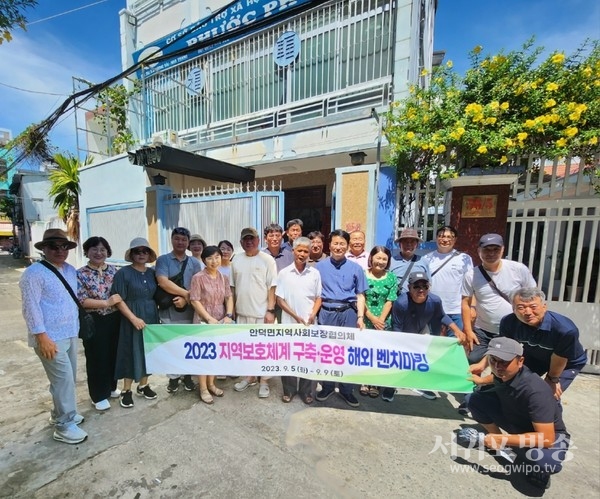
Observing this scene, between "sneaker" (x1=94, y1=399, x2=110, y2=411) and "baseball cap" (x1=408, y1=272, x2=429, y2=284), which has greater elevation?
"baseball cap" (x1=408, y1=272, x2=429, y2=284)

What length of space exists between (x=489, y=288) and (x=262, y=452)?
243 cm

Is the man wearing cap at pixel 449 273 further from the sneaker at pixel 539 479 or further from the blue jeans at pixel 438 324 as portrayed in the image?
the sneaker at pixel 539 479

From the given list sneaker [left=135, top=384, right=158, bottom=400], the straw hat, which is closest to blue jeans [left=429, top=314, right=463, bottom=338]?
sneaker [left=135, top=384, right=158, bottom=400]

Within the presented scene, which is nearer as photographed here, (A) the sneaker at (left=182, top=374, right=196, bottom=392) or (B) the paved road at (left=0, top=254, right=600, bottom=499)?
(B) the paved road at (left=0, top=254, right=600, bottom=499)

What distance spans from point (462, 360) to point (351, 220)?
9.24 ft

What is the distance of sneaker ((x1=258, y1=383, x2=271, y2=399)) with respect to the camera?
3025 millimetres

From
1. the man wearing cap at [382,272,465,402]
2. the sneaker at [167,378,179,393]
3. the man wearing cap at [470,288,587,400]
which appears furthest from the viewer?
the sneaker at [167,378,179,393]

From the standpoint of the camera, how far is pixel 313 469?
83.1 inches

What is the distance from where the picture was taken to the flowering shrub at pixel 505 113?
10.7 ft

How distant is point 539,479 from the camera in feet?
6.53

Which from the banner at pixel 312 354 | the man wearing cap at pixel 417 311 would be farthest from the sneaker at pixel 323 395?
the man wearing cap at pixel 417 311

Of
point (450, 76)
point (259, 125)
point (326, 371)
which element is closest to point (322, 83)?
point (259, 125)

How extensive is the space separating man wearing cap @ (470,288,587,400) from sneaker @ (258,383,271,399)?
232cm

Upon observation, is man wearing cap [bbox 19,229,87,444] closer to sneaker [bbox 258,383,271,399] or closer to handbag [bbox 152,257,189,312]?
handbag [bbox 152,257,189,312]
